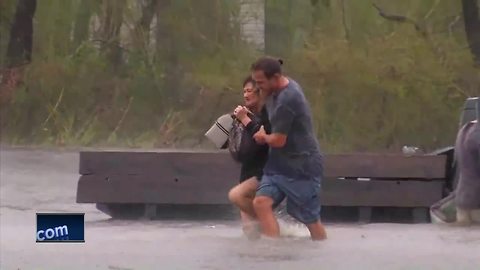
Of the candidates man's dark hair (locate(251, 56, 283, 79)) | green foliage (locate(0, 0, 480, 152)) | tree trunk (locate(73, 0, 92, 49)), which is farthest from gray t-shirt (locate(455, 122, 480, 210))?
tree trunk (locate(73, 0, 92, 49))

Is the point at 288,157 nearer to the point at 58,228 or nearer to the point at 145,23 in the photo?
the point at 58,228

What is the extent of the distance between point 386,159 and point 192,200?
223 centimetres

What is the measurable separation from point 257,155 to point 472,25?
14592 millimetres

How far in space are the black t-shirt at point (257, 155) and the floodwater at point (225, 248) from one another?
2.03 feet

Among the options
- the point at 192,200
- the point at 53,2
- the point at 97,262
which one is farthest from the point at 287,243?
the point at 53,2

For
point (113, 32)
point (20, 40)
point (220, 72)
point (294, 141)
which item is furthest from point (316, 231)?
point (20, 40)

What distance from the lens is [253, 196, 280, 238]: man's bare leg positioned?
30.9 ft

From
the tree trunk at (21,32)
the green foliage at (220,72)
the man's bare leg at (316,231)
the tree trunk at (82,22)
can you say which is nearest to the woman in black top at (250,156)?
the man's bare leg at (316,231)

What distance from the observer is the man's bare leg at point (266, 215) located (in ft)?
30.9

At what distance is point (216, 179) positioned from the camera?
12.3 m

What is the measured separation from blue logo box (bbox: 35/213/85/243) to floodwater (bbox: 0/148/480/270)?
0.12 metres

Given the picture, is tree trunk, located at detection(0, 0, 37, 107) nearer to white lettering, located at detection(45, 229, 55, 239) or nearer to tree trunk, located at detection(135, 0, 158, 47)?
tree trunk, located at detection(135, 0, 158, 47)

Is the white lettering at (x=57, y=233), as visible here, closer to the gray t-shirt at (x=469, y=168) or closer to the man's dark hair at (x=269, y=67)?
the man's dark hair at (x=269, y=67)

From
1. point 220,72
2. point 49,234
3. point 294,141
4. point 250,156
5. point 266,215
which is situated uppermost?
point 294,141
